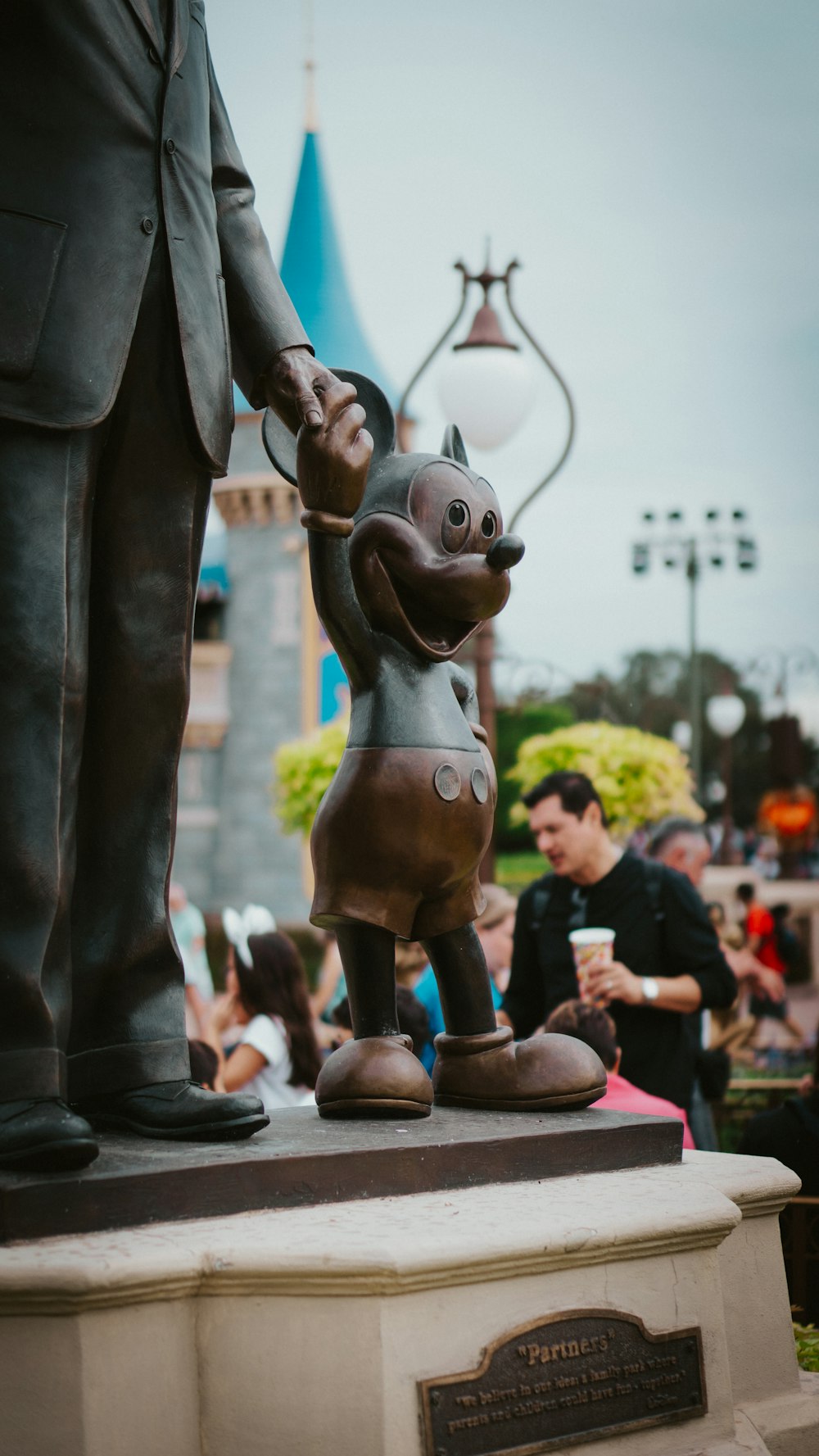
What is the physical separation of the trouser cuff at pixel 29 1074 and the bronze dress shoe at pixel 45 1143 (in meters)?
0.06

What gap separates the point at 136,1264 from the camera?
2.18 meters

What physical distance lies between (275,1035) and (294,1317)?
9.60 feet

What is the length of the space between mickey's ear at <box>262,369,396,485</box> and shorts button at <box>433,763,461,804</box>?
2.19 ft

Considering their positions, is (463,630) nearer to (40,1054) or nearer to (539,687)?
(40,1054)

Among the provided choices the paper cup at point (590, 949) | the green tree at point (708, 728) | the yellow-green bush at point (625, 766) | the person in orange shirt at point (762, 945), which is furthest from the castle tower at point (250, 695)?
the paper cup at point (590, 949)

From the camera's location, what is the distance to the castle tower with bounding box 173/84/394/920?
129 feet

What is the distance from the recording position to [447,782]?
115 inches

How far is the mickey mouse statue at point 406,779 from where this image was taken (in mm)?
2902

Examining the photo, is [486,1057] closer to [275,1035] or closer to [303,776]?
[275,1035]

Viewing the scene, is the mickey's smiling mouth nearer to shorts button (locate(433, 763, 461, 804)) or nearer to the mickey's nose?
the mickey's nose

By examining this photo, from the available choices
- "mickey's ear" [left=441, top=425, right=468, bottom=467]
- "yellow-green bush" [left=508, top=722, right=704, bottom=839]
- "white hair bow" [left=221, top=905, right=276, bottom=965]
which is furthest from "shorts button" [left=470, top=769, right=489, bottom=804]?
"yellow-green bush" [left=508, top=722, right=704, bottom=839]

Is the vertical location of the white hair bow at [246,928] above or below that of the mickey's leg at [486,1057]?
above

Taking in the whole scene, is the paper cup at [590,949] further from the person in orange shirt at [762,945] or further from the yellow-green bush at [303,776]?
the yellow-green bush at [303,776]

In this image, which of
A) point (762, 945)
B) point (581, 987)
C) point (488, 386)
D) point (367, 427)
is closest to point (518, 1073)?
point (367, 427)
